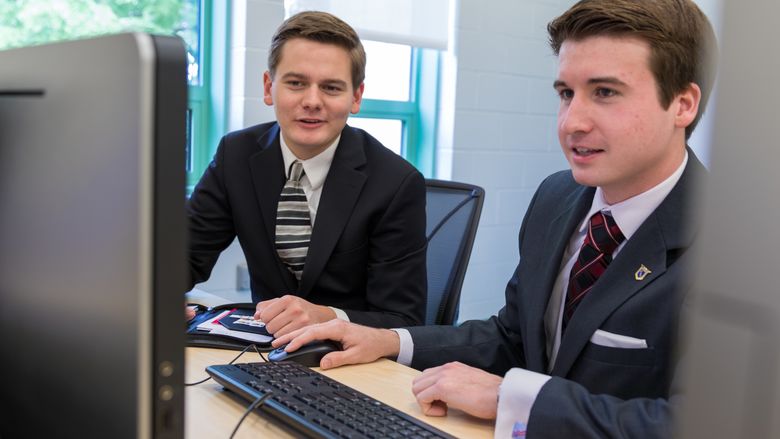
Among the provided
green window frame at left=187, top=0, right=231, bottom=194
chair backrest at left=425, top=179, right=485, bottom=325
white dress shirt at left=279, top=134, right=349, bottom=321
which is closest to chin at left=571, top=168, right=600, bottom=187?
chair backrest at left=425, top=179, right=485, bottom=325

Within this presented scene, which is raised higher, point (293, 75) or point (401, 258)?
point (293, 75)

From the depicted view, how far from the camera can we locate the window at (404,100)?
3314mm

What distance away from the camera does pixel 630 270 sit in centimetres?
115

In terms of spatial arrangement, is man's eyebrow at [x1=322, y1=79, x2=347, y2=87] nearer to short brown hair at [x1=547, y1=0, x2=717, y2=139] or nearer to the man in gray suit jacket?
the man in gray suit jacket

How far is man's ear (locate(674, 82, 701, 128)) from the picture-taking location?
122 centimetres

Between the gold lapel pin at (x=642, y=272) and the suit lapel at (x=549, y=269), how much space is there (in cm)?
20

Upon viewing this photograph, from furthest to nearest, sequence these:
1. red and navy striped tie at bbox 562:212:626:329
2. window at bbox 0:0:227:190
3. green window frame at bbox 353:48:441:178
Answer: green window frame at bbox 353:48:441:178, window at bbox 0:0:227:190, red and navy striped tie at bbox 562:212:626:329

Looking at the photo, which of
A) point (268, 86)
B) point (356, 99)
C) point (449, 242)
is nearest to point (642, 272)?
point (449, 242)

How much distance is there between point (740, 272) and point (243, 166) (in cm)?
171

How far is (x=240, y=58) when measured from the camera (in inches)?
105

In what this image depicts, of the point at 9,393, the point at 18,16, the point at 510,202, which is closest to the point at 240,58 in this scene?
the point at 18,16

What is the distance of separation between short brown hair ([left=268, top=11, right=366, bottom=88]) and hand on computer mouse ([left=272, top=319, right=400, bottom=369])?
860 mm

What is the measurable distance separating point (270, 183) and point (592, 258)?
90 centimetres

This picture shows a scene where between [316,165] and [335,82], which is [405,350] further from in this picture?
[335,82]
